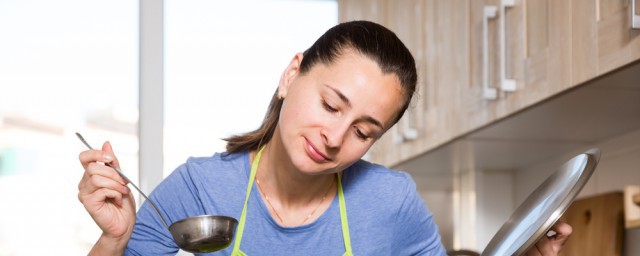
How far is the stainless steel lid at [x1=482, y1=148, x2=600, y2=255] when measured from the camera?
44.5 inches

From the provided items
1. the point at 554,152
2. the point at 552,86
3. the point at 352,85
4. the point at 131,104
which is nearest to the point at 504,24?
the point at 552,86

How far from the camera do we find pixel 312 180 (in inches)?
53.5

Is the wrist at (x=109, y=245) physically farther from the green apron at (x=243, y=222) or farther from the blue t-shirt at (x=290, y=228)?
the green apron at (x=243, y=222)

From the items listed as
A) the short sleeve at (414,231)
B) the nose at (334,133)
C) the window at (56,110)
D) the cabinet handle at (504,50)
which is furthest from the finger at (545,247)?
the window at (56,110)

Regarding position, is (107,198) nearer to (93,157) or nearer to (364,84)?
(93,157)

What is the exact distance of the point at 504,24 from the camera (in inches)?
78.7

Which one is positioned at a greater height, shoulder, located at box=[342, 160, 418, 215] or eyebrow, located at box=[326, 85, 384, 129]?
eyebrow, located at box=[326, 85, 384, 129]

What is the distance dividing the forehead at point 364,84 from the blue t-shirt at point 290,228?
6.7 inches

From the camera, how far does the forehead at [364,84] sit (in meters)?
1.17

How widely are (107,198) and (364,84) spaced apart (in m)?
0.34

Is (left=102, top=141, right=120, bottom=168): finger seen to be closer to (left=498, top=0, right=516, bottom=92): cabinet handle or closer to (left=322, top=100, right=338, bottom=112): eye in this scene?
(left=322, top=100, right=338, bottom=112): eye

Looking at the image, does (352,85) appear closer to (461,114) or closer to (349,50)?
(349,50)

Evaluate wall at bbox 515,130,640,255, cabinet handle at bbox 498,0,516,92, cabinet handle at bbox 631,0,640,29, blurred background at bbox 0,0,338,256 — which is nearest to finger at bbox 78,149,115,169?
cabinet handle at bbox 631,0,640,29

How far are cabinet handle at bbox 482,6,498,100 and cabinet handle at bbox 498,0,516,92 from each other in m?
0.05
